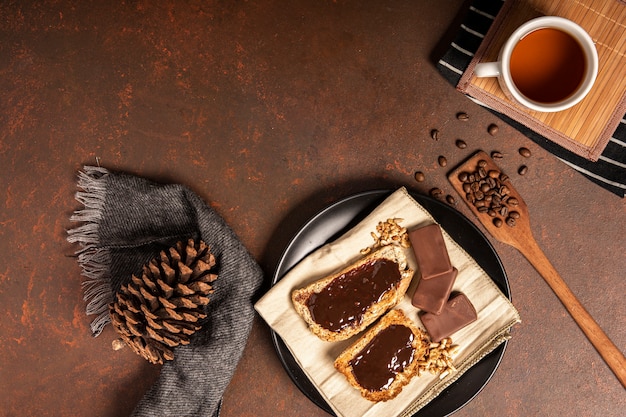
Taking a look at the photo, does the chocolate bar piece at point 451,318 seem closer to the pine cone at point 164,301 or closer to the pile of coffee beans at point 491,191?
the pile of coffee beans at point 491,191

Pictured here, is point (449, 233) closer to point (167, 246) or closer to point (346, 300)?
point (346, 300)

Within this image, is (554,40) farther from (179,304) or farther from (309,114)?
(179,304)

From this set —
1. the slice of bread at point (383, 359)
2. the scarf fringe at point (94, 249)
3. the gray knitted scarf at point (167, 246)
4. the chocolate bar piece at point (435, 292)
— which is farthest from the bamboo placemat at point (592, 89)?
the scarf fringe at point (94, 249)

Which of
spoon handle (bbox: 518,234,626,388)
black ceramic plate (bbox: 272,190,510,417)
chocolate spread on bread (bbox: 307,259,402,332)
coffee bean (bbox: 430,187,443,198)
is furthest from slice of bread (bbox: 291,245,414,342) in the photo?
spoon handle (bbox: 518,234,626,388)

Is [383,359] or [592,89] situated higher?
[592,89]

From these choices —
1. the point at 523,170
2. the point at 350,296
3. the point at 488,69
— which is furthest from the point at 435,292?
the point at 488,69

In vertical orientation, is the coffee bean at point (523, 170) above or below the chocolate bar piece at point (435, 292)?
above
